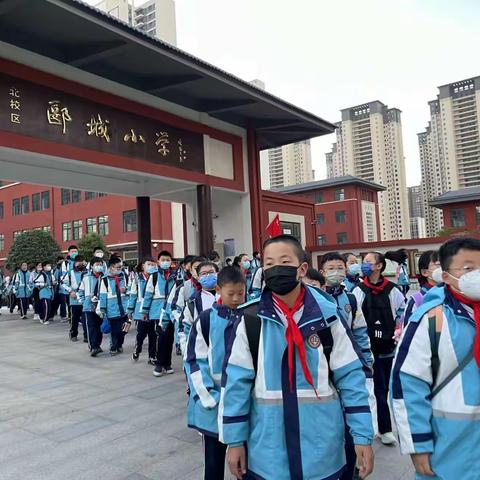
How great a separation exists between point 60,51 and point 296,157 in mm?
64577

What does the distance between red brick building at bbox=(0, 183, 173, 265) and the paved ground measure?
82.4 feet

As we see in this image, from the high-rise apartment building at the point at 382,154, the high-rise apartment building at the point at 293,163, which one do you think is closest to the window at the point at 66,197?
the high-rise apartment building at the point at 293,163

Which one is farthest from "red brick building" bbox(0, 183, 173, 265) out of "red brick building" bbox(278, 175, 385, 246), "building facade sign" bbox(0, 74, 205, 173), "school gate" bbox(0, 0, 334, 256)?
"building facade sign" bbox(0, 74, 205, 173)

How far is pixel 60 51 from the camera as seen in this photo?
9.88 metres

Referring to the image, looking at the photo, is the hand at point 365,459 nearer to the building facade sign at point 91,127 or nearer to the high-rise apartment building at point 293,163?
the building facade sign at point 91,127

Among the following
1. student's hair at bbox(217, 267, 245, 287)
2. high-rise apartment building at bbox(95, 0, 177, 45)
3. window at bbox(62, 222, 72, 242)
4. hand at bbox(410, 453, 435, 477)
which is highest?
high-rise apartment building at bbox(95, 0, 177, 45)

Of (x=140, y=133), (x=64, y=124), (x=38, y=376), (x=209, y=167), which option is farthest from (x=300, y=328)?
(x=209, y=167)

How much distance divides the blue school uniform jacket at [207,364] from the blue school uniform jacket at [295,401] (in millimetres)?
682

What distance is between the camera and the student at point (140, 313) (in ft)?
23.9

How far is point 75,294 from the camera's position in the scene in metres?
10.0

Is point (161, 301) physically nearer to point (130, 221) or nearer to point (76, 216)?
point (130, 221)

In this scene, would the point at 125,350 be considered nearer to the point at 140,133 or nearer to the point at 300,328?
the point at 140,133

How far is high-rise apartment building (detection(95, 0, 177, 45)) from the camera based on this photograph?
58094 millimetres

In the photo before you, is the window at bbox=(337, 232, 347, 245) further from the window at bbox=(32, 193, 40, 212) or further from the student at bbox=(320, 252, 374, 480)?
the student at bbox=(320, 252, 374, 480)
